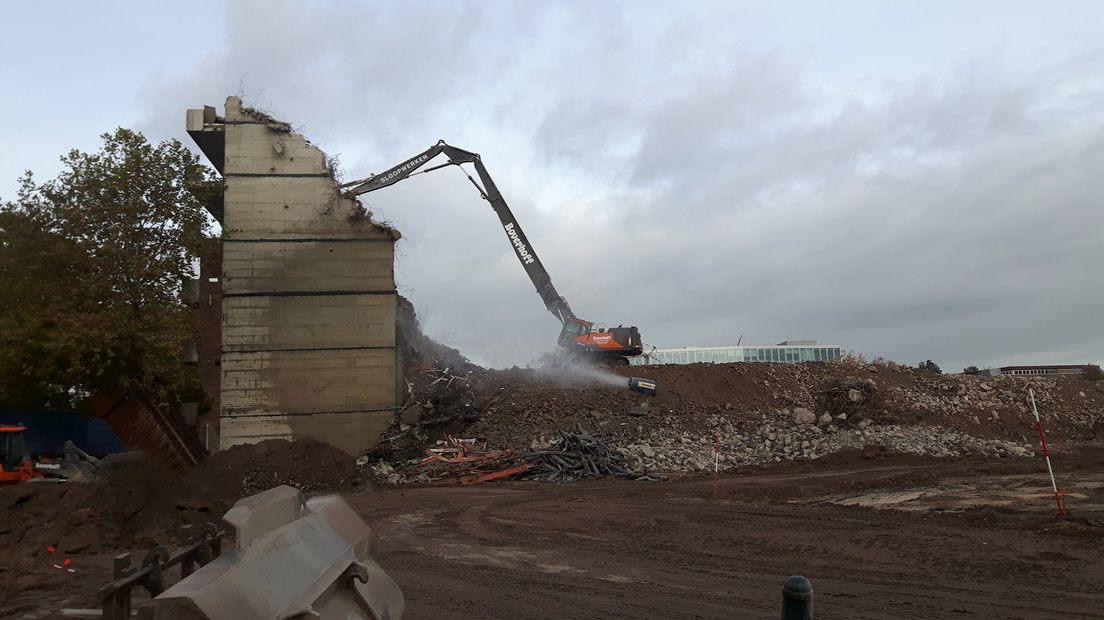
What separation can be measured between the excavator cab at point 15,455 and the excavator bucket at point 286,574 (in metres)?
17.0

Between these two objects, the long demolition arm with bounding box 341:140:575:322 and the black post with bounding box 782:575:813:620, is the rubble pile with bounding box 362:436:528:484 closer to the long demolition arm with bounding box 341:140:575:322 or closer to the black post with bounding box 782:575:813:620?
the long demolition arm with bounding box 341:140:575:322

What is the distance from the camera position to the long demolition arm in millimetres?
26781

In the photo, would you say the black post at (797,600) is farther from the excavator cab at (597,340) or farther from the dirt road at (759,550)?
the excavator cab at (597,340)

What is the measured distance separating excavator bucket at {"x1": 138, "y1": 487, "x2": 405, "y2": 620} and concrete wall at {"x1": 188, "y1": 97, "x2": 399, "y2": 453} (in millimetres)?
21569

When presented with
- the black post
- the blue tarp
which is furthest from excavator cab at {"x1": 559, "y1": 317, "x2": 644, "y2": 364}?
the black post

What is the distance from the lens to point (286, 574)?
3.49 m

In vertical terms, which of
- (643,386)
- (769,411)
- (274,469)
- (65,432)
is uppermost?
(643,386)

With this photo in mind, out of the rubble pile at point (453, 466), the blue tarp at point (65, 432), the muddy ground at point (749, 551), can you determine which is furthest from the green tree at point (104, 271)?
the muddy ground at point (749, 551)

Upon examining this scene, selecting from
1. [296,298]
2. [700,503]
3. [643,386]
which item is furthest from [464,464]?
[700,503]

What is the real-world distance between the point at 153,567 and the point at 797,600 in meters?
3.29

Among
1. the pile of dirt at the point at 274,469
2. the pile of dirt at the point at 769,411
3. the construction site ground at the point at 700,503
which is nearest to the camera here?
the construction site ground at the point at 700,503

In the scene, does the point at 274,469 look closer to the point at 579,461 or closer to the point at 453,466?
the point at 453,466

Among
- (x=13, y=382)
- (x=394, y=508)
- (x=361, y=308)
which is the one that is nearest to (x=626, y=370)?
(x=361, y=308)

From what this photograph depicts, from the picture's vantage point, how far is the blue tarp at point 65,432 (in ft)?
77.9
